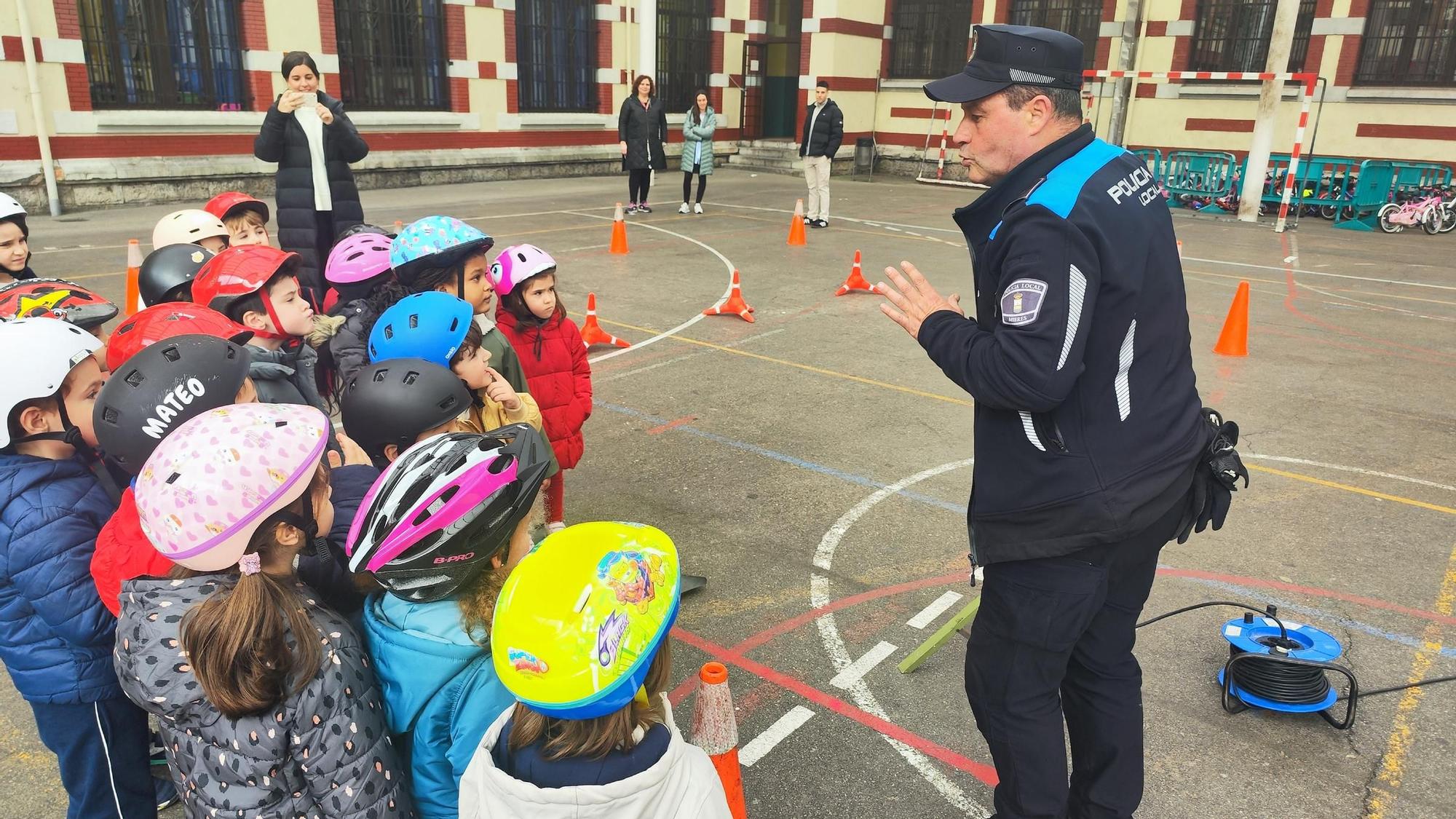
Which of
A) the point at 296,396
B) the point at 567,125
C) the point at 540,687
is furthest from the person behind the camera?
the point at 567,125

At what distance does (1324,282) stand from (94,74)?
19725mm

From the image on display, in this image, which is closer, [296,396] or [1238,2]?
[296,396]

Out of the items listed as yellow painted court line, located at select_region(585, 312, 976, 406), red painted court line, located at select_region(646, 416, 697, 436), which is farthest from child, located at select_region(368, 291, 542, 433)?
yellow painted court line, located at select_region(585, 312, 976, 406)

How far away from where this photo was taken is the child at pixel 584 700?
6.16 ft

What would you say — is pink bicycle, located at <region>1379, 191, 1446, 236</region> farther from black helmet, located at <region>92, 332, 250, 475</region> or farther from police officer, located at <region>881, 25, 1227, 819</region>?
black helmet, located at <region>92, 332, 250, 475</region>

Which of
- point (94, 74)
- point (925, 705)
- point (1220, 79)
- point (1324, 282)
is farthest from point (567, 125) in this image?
point (925, 705)

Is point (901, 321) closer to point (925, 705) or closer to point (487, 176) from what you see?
point (925, 705)

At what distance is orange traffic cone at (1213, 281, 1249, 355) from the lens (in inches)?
344

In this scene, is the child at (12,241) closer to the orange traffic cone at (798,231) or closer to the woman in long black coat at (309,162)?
the woman in long black coat at (309,162)

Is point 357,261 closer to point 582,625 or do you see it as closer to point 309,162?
point 582,625

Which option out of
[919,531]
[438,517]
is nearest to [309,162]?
[919,531]

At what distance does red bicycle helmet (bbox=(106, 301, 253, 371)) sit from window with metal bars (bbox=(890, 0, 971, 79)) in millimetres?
24985

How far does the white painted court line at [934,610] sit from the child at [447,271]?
6.90 feet

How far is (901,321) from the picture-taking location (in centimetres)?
266
